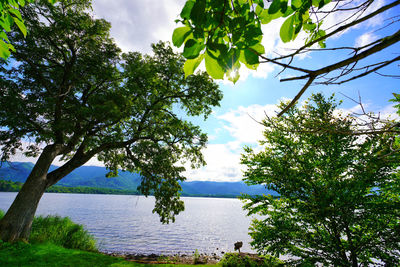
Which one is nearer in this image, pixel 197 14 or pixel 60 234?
pixel 197 14

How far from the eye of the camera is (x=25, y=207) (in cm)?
809

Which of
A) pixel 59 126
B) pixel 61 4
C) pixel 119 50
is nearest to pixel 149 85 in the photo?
pixel 119 50

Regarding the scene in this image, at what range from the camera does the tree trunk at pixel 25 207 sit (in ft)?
25.4

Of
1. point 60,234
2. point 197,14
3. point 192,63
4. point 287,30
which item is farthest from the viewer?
point 60,234

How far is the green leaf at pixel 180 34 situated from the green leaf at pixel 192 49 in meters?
0.06

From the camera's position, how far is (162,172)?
396 inches

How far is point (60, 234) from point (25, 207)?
4501 millimetres

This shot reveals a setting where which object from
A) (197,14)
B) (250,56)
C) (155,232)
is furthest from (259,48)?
(155,232)

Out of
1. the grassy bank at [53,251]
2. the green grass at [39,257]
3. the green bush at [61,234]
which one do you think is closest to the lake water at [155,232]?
the green bush at [61,234]

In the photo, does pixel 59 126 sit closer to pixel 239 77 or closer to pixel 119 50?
pixel 119 50

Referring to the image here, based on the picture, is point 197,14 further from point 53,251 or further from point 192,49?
point 53,251

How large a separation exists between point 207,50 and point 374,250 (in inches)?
275

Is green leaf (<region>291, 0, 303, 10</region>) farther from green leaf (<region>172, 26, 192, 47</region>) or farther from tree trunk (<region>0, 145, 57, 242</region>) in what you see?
tree trunk (<region>0, 145, 57, 242</region>)

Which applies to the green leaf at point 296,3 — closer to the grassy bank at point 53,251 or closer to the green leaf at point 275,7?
the green leaf at point 275,7
